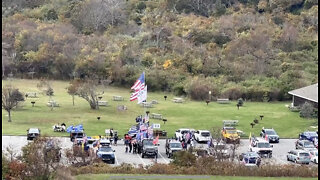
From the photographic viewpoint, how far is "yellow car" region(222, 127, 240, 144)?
35.9 metres

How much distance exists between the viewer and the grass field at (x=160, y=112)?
137 feet

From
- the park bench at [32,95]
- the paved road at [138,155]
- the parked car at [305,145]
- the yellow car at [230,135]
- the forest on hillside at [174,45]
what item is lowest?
the paved road at [138,155]

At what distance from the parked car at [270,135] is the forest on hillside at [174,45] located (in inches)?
682

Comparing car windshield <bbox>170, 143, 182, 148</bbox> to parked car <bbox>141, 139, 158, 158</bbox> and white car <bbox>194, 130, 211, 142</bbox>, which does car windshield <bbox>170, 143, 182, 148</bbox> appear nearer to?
parked car <bbox>141, 139, 158, 158</bbox>

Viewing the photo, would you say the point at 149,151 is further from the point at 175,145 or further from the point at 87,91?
the point at 87,91

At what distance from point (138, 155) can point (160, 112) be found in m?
15.0

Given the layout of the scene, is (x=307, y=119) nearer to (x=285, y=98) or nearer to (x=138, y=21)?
(x=285, y=98)

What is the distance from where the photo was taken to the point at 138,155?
33.8 metres

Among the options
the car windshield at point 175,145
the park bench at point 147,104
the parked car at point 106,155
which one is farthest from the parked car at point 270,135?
the park bench at point 147,104

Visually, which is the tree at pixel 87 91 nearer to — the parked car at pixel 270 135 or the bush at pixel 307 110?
the parked car at pixel 270 135

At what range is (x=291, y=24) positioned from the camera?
3108 inches

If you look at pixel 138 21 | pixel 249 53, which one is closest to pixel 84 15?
pixel 138 21

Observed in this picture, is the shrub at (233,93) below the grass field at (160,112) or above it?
above

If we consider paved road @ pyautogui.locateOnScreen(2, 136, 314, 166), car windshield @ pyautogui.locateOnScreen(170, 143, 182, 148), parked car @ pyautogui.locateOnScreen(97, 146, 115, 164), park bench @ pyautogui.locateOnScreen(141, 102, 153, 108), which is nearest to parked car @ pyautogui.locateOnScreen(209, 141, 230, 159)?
paved road @ pyautogui.locateOnScreen(2, 136, 314, 166)
